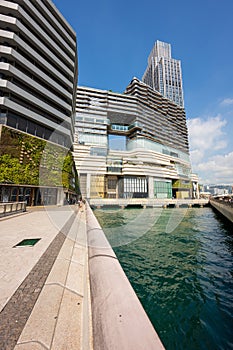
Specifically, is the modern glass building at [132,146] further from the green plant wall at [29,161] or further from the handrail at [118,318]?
the handrail at [118,318]

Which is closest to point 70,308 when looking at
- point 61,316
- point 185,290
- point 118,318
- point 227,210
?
A: point 61,316

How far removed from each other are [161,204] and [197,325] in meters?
45.1

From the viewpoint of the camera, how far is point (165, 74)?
13362cm

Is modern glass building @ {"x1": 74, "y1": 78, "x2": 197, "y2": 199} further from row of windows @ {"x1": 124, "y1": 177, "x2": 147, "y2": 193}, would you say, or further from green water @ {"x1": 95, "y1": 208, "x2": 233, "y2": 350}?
green water @ {"x1": 95, "y1": 208, "x2": 233, "y2": 350}

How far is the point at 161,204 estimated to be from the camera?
47219 millimetres

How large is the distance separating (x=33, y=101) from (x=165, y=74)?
13786 centimetres

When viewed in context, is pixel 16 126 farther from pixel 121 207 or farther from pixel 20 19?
pixel 121 207

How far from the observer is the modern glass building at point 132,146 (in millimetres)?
66562

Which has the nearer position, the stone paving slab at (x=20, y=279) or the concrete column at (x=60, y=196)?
the stone paving slab at (x=20, y=279)

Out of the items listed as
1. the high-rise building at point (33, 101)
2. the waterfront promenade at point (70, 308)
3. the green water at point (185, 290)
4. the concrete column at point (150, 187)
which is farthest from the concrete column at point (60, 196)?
the concrete column at point (150, 187)

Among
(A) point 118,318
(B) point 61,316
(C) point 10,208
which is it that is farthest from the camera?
(C) point 10,208

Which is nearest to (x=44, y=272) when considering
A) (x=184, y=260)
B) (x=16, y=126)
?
(x=184, y=260)

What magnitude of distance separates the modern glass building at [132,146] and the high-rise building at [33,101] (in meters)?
33.2

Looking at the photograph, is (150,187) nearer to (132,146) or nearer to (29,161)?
(132,146)
